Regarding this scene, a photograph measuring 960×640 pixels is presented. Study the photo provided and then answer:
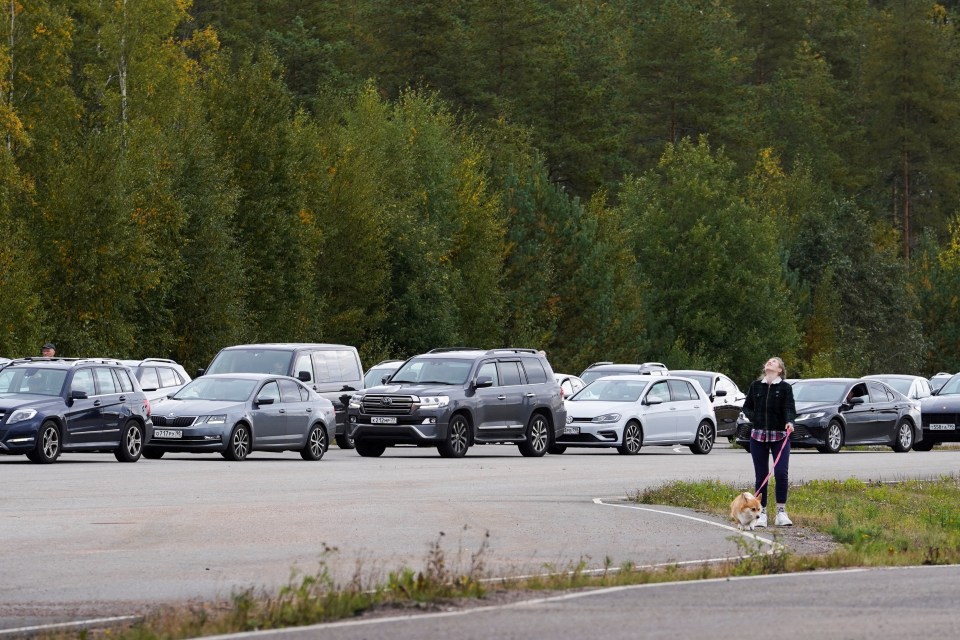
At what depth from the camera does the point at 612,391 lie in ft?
122

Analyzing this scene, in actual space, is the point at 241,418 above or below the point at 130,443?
above

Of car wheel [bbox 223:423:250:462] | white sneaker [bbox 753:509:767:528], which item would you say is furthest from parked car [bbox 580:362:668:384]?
white sneaker [bbox 753:509:767:528]

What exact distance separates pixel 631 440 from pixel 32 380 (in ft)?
41.8

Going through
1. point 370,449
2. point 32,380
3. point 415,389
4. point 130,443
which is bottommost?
point 370,449

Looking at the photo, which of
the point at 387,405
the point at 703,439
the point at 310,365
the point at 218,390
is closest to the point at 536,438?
the point at 387,405

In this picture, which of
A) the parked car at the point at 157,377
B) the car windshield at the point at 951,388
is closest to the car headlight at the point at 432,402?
the parked car at the point at 157,377

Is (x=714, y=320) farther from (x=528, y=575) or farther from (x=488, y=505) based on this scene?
(x=528, y=575)

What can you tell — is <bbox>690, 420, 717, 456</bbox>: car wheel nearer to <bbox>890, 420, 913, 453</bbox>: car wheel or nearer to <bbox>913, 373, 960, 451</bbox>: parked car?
<bbox>890, 420, 913, 453</bbox>: car wheel

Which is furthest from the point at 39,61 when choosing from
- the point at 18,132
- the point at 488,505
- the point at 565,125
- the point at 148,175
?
the point at 488,505

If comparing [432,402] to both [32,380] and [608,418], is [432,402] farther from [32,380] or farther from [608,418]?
[32,380]

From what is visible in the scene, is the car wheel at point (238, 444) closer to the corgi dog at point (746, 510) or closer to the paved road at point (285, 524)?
the paved road at point (285, 524)

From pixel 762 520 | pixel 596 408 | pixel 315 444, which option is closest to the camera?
pixel 762 520

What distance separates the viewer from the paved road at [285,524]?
→ 13.4 m

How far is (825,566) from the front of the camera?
14.6m
